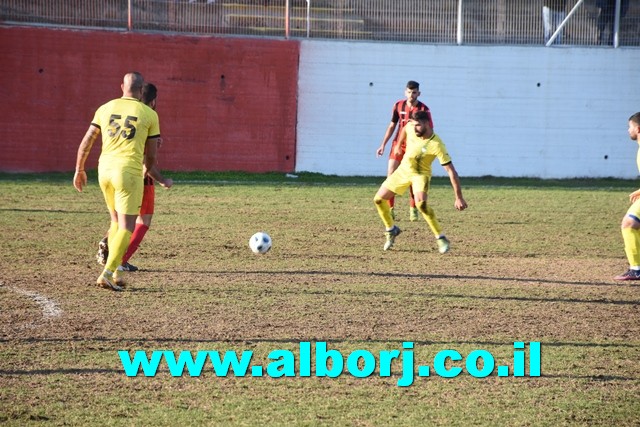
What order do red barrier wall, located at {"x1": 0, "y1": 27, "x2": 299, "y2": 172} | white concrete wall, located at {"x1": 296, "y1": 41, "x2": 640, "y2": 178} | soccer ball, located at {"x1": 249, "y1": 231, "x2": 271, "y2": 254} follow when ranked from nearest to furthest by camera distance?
soccer ball, located at {"x1": 249, "y1": 231, "x2": 271, "y2": 254}, red barrier wall, located at {"x1": 0, "y1": 27, "x2": 299, "y2": 172}, white concrete wall, located at {"x1": 296, "y1": 41, "x2": 640, "y2": 178}

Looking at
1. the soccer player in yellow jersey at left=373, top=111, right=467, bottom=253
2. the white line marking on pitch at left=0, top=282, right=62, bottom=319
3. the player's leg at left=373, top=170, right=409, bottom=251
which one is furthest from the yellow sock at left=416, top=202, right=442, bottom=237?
the white line marking on pitch at left=0, top=282, right=62, bottom=319

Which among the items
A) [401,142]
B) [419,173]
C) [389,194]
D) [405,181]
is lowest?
[389,194]

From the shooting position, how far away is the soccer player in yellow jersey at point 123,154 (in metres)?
9.78

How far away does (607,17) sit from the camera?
88.3 ft

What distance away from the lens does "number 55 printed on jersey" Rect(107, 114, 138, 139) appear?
978 cm

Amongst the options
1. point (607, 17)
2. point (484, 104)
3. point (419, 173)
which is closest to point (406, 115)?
point (419, 173)

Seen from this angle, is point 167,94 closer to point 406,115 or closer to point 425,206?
point 406,115

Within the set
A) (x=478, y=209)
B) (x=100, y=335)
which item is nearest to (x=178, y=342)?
(x=100, y=335)

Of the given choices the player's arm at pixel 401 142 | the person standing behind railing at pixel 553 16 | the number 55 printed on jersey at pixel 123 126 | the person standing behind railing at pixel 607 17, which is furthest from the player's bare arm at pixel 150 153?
the person standing behind railing at pixel 607 17

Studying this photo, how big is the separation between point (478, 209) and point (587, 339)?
1030cm

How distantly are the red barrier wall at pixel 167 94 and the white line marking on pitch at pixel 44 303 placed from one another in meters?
15.7

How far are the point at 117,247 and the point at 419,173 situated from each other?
4944 millimetres

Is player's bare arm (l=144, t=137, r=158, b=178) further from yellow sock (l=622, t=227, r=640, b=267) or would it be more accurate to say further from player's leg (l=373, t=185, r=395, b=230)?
yellow sock (l=622, t=227, r=640, b=267)

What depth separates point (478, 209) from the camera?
61.0 ft
